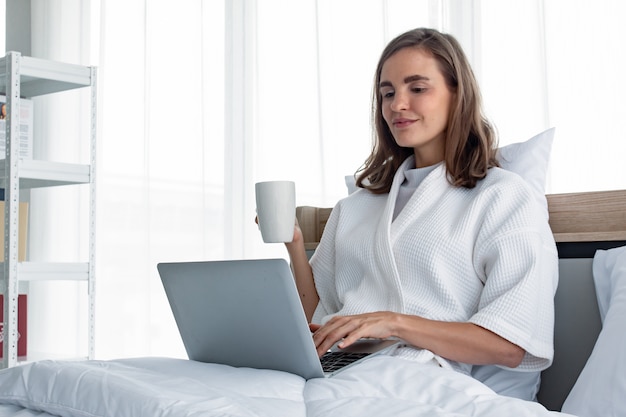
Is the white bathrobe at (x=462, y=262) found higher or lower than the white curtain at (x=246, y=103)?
lower

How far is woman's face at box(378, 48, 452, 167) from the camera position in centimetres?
158

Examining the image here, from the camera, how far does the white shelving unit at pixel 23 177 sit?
2479 millimetres

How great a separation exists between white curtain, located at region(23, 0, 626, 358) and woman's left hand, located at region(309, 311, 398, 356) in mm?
1006

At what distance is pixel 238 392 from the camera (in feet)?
3.18

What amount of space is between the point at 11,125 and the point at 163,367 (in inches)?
67.8

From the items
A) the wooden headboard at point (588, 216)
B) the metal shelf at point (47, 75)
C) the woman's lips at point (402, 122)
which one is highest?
the metal shelf at point (47, 75)

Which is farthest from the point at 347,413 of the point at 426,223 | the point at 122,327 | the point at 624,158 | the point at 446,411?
the point at 122,327

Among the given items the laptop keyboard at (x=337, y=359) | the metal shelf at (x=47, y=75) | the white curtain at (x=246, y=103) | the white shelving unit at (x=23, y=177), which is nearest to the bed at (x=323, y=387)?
the laptop keyboard at (x=337, y=359)

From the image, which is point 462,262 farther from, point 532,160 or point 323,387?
point 323,387

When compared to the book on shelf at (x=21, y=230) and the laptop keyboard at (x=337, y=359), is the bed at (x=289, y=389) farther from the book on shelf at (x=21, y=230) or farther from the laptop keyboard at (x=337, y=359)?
the book on shelf at (x=21, y=230)

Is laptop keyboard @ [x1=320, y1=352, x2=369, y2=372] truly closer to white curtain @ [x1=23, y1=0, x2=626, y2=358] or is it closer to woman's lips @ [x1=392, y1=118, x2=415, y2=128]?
woman's lips @ [x1=392, y1=118, x2=415, y2=128]

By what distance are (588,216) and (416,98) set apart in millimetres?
434

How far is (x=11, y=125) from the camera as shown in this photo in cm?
255

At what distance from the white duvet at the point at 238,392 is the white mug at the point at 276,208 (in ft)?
1.29
